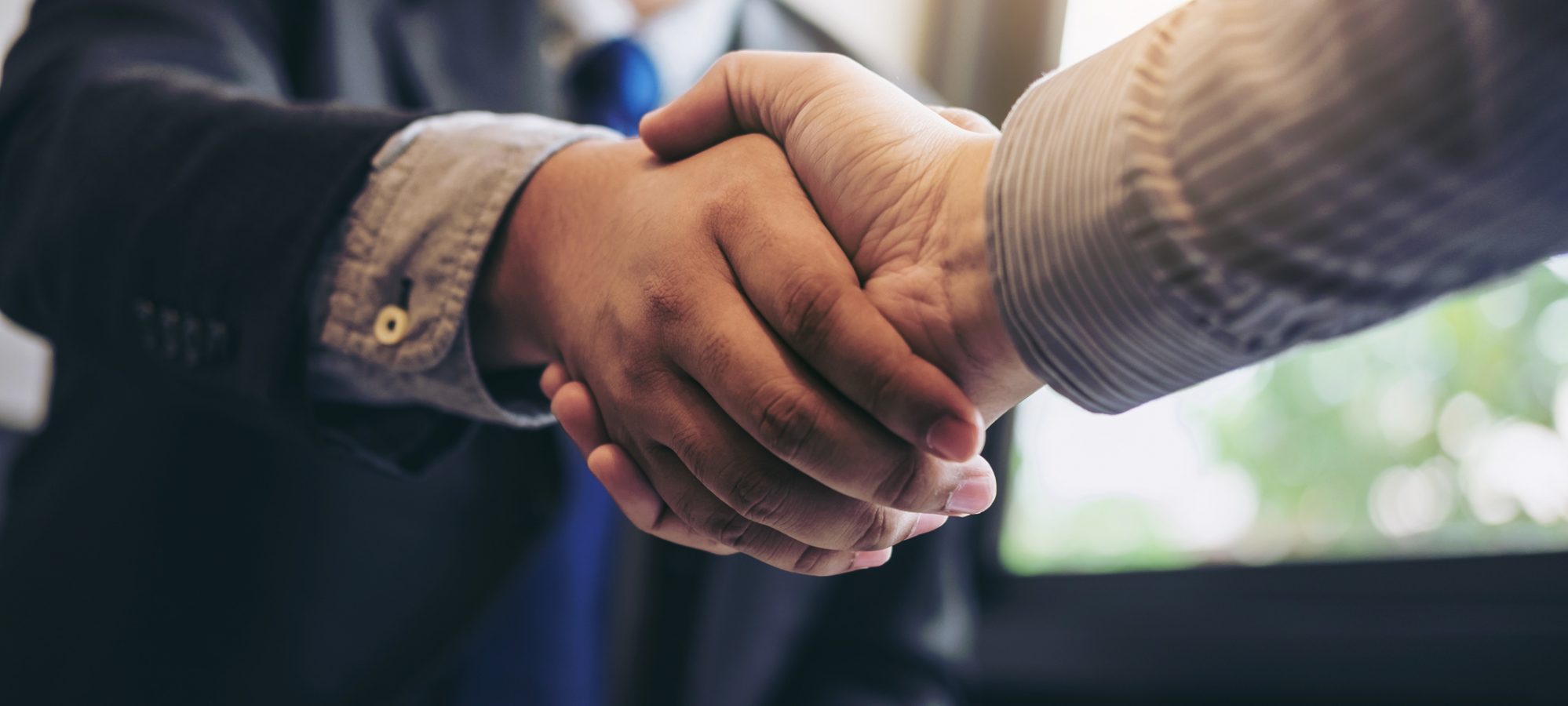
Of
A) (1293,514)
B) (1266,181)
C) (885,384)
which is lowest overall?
(1293,514)

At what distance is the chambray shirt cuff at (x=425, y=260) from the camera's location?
52 centimetres

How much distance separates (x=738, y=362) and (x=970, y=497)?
123mm

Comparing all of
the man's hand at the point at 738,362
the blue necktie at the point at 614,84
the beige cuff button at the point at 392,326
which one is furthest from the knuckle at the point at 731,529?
the blue necktie at the point at 614,84

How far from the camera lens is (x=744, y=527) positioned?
0.45m

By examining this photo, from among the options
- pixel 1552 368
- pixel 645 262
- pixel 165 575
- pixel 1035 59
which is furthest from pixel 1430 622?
pixel 165 575

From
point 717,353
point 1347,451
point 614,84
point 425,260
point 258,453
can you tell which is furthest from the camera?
point 614,84

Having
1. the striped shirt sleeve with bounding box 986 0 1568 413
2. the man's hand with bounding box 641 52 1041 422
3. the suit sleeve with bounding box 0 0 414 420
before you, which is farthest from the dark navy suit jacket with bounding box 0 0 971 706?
the striped shirt sleeve with bounding box 986 0 1568 413

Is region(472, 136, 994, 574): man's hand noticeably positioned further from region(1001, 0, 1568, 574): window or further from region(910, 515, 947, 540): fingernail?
region(1001, 0, 1568, 574): window

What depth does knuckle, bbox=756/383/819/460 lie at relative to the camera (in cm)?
40

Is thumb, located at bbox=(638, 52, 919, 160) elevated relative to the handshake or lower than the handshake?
elevated

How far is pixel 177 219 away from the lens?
57 centimetres

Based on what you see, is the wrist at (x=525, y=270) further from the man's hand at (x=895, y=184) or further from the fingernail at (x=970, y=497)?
the fingernail at (x=970, y=497)

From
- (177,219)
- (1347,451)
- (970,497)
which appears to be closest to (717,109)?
(970,497)

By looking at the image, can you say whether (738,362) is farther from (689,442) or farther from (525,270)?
(525,270)
